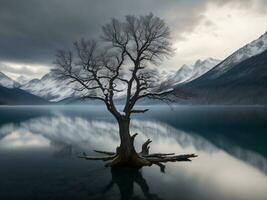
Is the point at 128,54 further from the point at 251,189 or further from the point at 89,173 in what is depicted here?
the point at 251,189

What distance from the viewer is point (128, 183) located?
974 inches

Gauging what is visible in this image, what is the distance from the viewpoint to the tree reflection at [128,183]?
70.0ft

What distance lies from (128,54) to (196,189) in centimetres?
1532

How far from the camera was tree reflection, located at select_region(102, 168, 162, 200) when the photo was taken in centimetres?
2132

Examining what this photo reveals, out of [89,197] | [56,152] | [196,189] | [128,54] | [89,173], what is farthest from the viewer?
[56,152]

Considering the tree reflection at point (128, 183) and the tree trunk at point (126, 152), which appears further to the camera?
the tree trunk at point (126, 152)

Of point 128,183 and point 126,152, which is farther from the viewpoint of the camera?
point 126,152

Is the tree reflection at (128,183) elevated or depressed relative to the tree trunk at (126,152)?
depressed

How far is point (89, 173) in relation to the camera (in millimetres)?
28156

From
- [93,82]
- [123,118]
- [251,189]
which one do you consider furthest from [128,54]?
[251,189]

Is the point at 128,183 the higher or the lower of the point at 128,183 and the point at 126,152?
the lower

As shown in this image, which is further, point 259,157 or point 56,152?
point 56,152

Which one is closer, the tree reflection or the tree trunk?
the tree reflection

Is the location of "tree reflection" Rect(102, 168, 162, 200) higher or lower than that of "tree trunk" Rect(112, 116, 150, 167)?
lower
